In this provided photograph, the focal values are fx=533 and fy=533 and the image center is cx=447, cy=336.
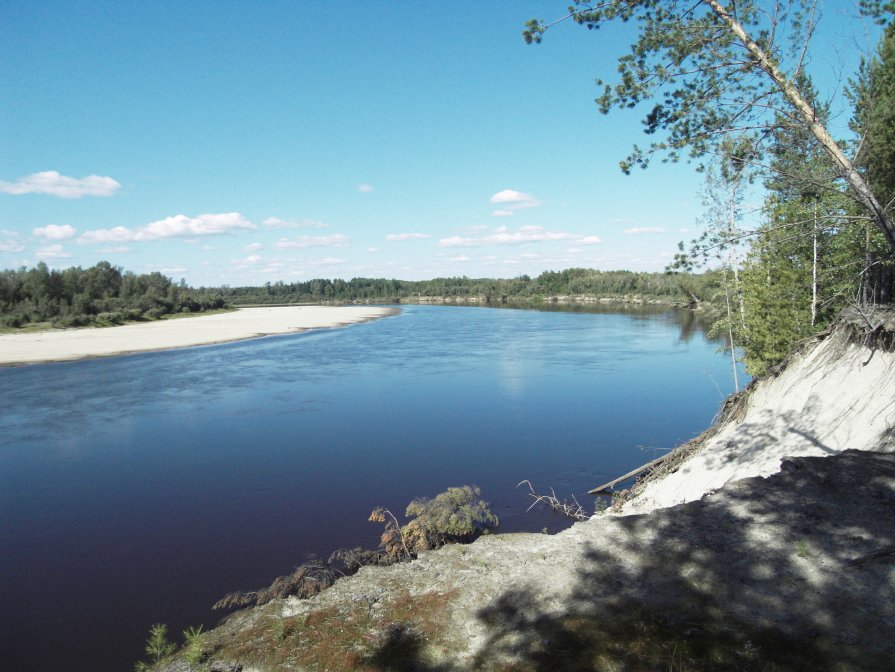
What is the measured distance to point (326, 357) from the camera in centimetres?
4416

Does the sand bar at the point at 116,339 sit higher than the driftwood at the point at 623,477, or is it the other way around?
the sand bar at the point at 116,339

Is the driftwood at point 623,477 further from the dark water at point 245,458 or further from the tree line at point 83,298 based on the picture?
the tree line at point 83,298

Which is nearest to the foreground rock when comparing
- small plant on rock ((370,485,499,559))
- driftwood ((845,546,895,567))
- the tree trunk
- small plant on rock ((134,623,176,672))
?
driftwood ((845,546,895,567))

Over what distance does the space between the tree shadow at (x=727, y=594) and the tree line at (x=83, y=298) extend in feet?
243

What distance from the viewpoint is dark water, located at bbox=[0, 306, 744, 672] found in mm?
10555

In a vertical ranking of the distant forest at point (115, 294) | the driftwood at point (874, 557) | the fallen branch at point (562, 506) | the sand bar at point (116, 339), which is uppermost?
the distant forest at point (115, 294)

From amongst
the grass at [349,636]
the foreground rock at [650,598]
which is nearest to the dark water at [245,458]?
the grass at [349,636]

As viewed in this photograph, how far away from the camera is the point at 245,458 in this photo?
1861 cm

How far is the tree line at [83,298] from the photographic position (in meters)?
65.5

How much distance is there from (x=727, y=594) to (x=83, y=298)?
84727 millimetres

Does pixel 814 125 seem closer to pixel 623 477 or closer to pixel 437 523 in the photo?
pixel 623 477

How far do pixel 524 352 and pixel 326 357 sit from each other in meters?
16.3

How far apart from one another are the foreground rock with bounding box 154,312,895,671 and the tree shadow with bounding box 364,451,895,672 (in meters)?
0.02

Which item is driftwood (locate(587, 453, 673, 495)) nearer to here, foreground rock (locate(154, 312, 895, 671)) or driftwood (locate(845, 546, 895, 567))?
foreground rock (locate(154, 312, 895, 671))
